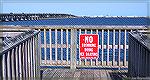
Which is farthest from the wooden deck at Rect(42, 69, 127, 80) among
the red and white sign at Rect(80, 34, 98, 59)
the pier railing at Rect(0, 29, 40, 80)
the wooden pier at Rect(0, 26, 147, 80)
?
the pier railing at Rect(0, 29, 40, 80)

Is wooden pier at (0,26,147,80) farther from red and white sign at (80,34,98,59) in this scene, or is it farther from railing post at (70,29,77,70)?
red and white sign at (80,34,98,59)

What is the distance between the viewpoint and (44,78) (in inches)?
453

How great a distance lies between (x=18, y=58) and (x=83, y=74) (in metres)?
4.84

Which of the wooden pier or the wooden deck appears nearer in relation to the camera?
the wooden pier

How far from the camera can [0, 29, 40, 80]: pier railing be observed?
638cm

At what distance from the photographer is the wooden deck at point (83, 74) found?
38.0 ft

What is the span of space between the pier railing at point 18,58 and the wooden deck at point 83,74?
126 centimetres

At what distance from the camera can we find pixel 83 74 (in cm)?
1219

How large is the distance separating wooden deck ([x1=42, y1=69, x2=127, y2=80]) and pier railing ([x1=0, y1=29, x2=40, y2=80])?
126 centimetres

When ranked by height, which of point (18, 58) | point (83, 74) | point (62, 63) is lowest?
point (83, 74)

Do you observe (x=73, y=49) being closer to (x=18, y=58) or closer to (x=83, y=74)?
(x=83, y=74)

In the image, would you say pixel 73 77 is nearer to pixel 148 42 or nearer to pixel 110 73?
Result: pixel 110 73

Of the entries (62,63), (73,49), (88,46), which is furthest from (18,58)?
(62,63)

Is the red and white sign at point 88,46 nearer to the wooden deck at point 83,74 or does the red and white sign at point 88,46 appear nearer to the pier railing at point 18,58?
the wooden deck at point 83,74
